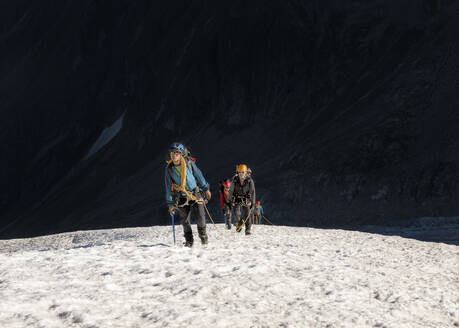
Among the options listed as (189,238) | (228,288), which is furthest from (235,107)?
(228,288)

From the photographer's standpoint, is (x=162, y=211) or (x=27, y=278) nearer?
(x=27, y=278)

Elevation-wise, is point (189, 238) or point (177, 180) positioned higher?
point (177, 180)

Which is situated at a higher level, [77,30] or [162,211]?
[77,30]

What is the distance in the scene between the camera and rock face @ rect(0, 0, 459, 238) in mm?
29422

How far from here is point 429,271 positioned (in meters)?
7.29

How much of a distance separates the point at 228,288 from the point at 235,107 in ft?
156

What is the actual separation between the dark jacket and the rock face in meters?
14.4

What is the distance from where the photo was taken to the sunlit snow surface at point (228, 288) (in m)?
4.81

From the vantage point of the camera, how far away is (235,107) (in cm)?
5247

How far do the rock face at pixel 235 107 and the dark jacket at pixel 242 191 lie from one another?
47.3 ft

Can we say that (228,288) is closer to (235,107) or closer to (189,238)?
(189,238)

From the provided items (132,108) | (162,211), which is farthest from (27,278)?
(132,108)

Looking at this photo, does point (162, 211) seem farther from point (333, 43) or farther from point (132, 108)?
point (132, 108)

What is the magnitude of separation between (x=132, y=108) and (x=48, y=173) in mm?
17316
